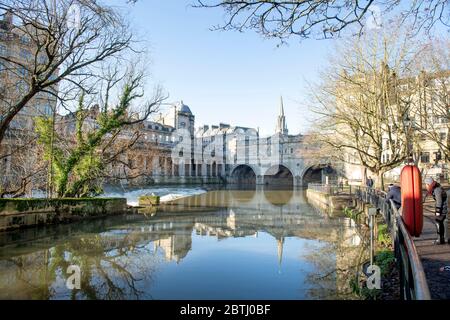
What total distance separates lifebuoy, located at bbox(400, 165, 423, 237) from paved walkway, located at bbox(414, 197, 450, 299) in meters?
0.79

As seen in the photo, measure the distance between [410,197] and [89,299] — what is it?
7.03 m

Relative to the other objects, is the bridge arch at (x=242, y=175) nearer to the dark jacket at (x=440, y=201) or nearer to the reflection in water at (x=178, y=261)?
the reflection in water at (x=178, y=261)

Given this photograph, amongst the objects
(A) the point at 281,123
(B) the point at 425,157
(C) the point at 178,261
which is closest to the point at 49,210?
(C) the point at 178,261

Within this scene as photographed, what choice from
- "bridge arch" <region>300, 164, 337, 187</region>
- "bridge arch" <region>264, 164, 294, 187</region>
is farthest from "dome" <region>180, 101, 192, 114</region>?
"bridge arch" <region>300, 164, 337, 187</region>

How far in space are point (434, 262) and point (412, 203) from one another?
1535mm

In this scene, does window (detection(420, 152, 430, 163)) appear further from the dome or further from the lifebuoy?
the dome

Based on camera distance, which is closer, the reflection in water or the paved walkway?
the paved walkway

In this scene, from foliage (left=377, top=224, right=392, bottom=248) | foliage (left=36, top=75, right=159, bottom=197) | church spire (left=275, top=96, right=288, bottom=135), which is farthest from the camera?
church spire (left=275, top=96, right=288, bottom=135)

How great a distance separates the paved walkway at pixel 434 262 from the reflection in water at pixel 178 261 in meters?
1.74

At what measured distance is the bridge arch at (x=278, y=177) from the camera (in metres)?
89.0

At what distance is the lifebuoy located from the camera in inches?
293

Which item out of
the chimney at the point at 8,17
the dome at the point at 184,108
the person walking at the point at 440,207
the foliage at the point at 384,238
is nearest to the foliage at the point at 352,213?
the foliage at the point at 384,238

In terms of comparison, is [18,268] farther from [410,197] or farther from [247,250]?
[410,197]
